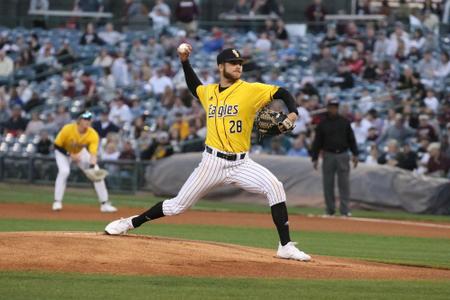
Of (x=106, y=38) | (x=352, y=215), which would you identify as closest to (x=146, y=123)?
(x=106, y=38)

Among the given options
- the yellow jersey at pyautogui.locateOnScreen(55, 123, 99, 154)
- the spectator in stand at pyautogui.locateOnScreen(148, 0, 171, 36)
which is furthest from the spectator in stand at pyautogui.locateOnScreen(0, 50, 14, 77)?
the yellow jersey at pyautogui.locateOnScreen(55, 123, 99, 154)

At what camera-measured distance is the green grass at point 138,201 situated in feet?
66.9

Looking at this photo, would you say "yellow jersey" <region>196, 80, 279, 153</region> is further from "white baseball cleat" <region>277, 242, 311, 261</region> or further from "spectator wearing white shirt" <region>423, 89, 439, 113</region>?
"spectator wearing white shirt" <region>423, 89, 439, 113</region>

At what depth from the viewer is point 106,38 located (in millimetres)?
32062

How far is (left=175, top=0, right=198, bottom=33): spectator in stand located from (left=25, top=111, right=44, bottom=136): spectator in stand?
18.5 feet

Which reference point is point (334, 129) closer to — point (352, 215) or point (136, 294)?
point (352, 215)

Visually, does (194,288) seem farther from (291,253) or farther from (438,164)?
(438,164)

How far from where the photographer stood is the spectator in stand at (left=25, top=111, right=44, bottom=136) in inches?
1088

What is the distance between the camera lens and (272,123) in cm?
1034

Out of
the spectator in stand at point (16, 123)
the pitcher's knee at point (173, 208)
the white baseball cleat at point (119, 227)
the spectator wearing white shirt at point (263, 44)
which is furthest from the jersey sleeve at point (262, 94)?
the spectator in stand at point (16, 123)

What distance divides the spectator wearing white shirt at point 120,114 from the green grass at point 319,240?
1046cm

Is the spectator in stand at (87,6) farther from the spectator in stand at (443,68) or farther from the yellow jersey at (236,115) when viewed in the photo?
the yellow jersey at (236,115)

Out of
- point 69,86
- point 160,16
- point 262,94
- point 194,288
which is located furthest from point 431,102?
point 194,288

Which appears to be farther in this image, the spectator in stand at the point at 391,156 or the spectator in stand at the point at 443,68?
the spectator in stand at the point at 443,68
